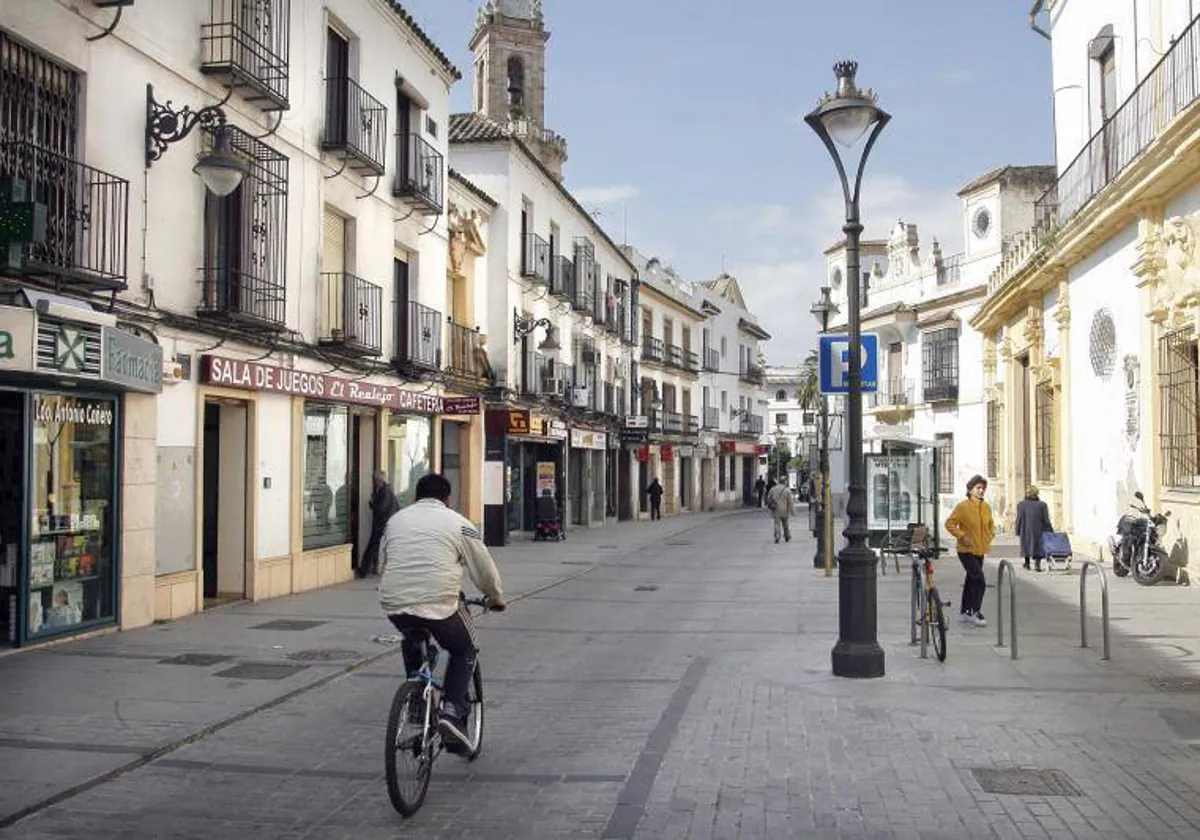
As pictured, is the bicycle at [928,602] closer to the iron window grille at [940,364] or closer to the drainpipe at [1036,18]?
the drainpipe at [1036,18]

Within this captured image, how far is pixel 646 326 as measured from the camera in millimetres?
46625

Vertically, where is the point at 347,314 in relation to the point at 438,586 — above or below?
above

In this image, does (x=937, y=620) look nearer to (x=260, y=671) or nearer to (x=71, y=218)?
(x=260, y=671)

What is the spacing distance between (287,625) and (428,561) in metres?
7.12

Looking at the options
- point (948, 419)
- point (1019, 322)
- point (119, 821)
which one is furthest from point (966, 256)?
point (119, 821)

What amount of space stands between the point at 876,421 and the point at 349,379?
28.4 metres

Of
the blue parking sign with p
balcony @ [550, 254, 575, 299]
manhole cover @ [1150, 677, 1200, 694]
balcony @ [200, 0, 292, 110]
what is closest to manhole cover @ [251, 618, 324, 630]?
the blue parking sign with p

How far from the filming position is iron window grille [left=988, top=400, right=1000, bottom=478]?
29609 millimetres

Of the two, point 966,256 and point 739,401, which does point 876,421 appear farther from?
point 739,401

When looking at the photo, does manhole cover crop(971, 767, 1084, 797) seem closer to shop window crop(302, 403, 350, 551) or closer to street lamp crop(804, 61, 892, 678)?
street lamp crop(804, 61, 892, 678)

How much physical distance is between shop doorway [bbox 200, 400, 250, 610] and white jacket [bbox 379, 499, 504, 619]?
28.8 ft

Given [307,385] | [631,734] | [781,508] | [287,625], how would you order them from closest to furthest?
[631,734]
[287,625]
[307,385]
[781,508]

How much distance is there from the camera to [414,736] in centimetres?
556

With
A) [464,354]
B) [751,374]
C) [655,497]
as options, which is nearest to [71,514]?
[464,354]
